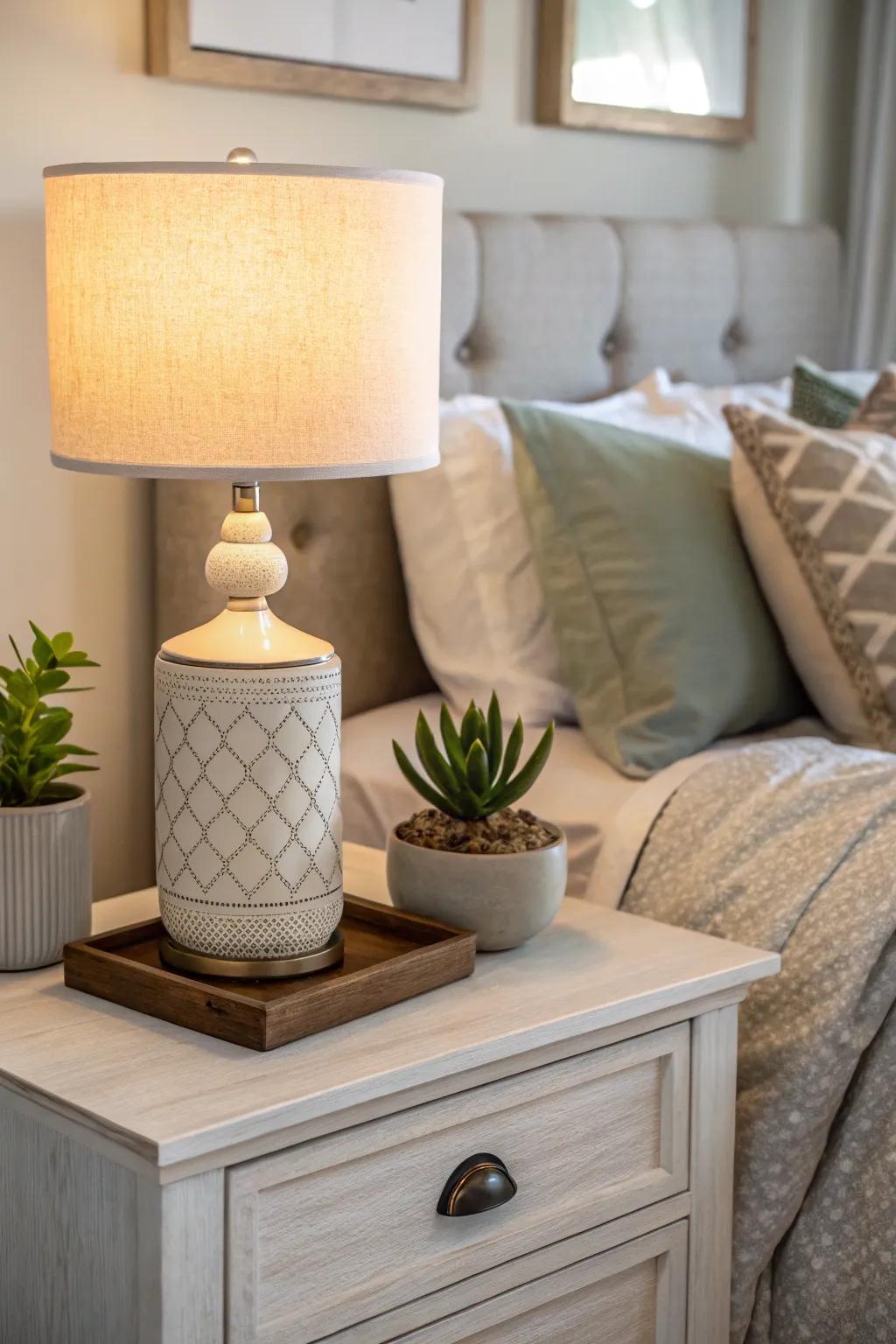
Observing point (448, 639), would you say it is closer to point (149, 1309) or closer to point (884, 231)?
point (149, 1309)

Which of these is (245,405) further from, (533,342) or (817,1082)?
(533,342)

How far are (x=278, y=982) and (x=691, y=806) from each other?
0.57 metres

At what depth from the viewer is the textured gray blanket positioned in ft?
4.83

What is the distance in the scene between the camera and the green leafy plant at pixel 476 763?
1.41 m

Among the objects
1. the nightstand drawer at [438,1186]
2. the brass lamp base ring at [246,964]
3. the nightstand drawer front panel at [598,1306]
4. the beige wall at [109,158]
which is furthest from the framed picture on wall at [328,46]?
the nightstand drawer front panel at [598,1306]

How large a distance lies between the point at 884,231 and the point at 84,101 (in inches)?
65.6

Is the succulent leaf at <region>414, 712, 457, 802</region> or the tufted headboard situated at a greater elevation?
the tufted headboard

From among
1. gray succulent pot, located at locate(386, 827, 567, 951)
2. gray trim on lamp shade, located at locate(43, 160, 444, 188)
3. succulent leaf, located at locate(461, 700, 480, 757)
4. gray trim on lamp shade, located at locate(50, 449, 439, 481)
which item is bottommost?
gray succulent pot, located at locate(386, 827, 567, 951)

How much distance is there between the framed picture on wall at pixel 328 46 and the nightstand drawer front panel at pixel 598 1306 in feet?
4.50

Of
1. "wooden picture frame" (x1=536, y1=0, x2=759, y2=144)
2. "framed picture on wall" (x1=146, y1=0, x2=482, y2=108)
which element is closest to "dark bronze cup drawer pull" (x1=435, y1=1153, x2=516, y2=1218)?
"framed picture on wall" (x1=146, y1=0, x2=482, y2=108)

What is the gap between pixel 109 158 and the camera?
182cm

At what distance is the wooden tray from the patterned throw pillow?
0.70 meters

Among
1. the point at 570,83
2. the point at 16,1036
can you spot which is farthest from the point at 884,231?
the point at 16,1036

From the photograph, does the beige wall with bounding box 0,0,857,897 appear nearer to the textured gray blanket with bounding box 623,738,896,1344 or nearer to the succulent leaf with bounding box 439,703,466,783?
the succulent leaf with bounding box 439,703,466,783
